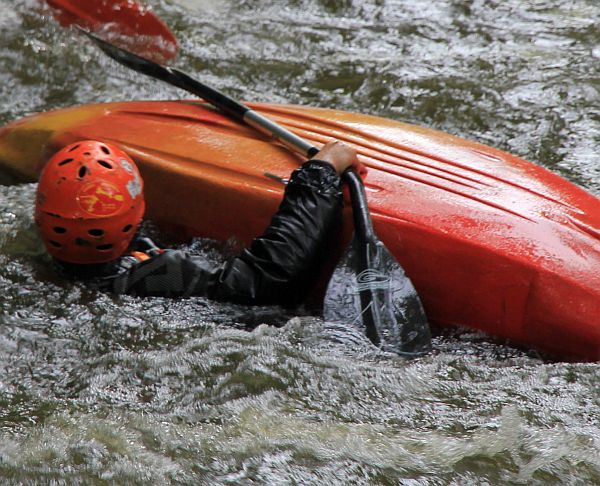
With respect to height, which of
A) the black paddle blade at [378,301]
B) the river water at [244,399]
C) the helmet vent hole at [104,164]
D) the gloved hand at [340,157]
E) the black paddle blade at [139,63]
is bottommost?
the river water at [244,399]

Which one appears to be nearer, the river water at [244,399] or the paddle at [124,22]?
the river water at [244,399]

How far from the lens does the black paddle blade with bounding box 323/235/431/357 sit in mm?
2811

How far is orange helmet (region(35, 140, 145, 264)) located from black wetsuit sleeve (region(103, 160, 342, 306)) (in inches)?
5.9

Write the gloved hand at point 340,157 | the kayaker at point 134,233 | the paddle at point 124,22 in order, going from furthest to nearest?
the paddle at point 124,22 → the gloved hand at point 340,157 → the kayaker at point 134,233

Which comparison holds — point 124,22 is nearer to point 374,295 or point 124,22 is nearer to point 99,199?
point 99,199

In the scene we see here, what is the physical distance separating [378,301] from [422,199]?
0.38 m

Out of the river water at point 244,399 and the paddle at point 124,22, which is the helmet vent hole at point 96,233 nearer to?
the river water at point 244,399

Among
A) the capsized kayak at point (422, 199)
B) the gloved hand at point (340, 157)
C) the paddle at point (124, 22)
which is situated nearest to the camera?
the capsized kayak at point (422, 199)

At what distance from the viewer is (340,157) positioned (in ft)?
10.0

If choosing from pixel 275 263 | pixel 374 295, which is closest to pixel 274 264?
pixel 275 263

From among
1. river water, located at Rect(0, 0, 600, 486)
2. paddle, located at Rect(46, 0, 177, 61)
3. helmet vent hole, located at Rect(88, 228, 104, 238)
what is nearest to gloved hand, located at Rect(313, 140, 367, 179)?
river water, located at Rect(0, 0, 600, 486)

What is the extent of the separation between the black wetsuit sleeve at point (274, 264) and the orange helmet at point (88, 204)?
149 mm

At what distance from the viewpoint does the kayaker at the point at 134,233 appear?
2846 millimetres

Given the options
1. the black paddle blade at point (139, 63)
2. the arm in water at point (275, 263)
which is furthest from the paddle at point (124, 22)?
the arm in water at point (275, 263)
